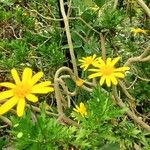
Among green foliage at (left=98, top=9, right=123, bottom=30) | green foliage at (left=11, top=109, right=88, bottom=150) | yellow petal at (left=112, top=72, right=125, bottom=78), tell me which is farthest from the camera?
green foliage at (left=98, top=9, right=123, bottom=30)

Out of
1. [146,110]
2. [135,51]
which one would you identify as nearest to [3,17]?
[135,51]

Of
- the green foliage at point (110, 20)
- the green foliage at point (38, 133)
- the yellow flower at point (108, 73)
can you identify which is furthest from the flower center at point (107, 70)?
the green foliage at point (110, 20)

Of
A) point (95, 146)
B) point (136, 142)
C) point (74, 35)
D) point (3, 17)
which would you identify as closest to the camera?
point (95, 146)

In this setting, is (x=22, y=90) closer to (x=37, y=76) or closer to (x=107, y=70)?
(x=37, y=76)

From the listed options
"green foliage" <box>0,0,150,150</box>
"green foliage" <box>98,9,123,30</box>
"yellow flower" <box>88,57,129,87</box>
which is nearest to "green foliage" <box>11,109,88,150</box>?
"green foliage" <box>0,0,150,150</box>

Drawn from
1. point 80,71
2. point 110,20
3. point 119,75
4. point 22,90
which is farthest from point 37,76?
point 80,71

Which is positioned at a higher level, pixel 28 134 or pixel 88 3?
pixel 88 3

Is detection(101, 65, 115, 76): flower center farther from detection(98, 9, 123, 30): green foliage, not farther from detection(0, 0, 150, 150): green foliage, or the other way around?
detection(98, 9, 123, 30): green foliage

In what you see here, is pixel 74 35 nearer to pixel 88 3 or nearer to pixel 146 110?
pixel 88 3
